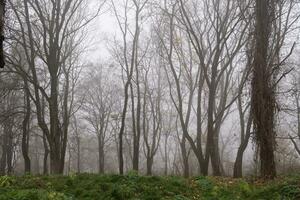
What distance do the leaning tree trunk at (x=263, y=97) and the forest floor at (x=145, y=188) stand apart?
33.3 inches

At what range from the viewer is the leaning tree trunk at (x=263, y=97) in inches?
510

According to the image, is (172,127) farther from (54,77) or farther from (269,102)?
(269,102)

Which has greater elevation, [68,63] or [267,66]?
[68,63]

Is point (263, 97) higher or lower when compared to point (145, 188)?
higher

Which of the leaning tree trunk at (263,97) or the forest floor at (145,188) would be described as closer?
the forest floor at (145,188)

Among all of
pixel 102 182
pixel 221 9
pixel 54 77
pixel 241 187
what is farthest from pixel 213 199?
pixel 221 9

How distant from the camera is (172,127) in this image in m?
48.5

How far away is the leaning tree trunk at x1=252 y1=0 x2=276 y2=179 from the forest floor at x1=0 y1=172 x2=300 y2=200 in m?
0.84

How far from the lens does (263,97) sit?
12.9 m

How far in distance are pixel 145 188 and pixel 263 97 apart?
4932 millimetres

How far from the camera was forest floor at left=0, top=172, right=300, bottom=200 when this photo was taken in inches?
408

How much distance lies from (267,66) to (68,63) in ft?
75.4

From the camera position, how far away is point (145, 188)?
11.3 m

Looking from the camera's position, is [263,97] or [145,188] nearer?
[145,188]
